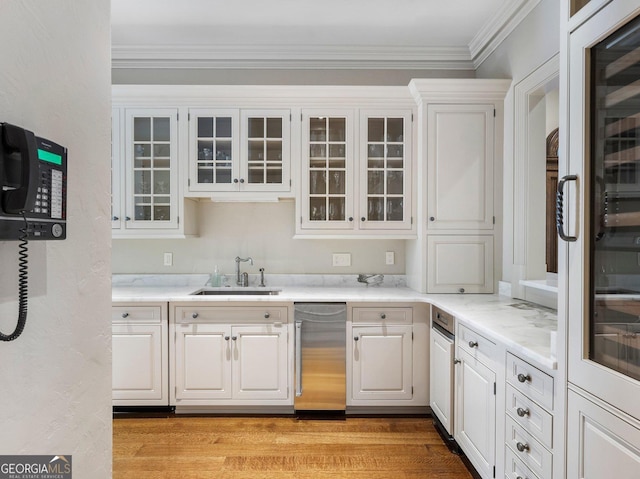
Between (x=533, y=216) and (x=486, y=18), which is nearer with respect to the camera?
(x=533, y=216)

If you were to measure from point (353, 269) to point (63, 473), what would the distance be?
8.87ft

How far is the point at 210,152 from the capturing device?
3035 mm

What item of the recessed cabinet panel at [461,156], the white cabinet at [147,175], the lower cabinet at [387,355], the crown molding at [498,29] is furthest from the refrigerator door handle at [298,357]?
the crown molding at [498,29]

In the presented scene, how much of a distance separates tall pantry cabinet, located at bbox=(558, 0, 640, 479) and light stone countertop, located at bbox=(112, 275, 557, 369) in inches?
9.0

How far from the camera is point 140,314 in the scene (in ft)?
9.08

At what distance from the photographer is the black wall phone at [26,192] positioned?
0.61 m

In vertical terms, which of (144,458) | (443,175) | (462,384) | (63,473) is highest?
(443,175)

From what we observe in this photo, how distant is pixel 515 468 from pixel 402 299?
1.25 metres

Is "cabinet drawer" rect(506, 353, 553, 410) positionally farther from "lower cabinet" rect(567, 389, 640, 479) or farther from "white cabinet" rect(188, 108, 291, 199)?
"white cabinet" rect(188, 108, 291, 199)

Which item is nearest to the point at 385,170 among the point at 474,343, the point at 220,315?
the point at 474,343

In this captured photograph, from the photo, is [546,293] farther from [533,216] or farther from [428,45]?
[428,45]

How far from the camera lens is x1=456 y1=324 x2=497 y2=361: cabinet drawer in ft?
6.18

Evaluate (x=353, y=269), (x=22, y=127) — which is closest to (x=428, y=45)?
(x=353, y=269)

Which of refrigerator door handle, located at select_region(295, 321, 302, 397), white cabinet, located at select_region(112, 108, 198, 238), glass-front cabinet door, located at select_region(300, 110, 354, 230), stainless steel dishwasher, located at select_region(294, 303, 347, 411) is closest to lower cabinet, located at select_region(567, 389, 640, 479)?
stainless steel dishwasher, located at select_region(294, 303, 347, 411)
